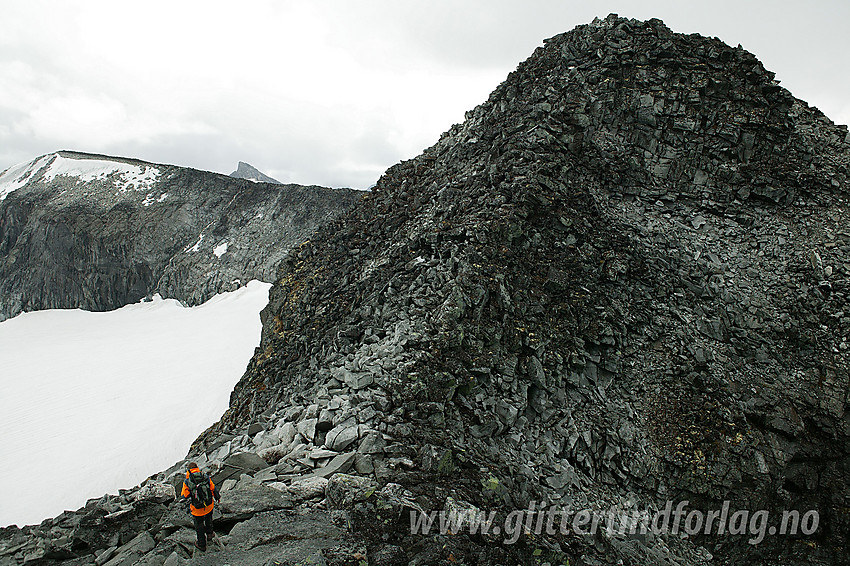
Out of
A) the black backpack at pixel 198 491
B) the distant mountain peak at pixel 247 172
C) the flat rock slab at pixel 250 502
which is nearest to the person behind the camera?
the black backpack at pixel 198 491

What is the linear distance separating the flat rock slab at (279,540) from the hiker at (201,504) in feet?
0.79

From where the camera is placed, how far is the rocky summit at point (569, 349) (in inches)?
286

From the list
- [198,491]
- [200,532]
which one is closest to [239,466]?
[200,532]

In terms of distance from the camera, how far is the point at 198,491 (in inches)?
243

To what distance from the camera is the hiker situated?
618 cm

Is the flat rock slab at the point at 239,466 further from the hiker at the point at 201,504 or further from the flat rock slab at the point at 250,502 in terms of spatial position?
the hiker at the point at 201,504

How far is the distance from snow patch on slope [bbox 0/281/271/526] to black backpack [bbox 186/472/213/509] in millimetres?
16585

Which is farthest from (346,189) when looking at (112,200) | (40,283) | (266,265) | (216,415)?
(40,283)

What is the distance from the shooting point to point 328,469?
7609 millimetres

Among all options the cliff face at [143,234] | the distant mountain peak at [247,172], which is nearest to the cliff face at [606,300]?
the cliff face at [143,234]

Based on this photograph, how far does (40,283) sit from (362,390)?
52942 millimetres

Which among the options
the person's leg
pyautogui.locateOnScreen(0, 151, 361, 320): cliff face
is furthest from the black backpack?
pyautogui.locateOnScreen(0, 151, 361, 320): cliff face

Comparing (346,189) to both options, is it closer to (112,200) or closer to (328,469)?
(112,200)

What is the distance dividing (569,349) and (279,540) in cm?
770
